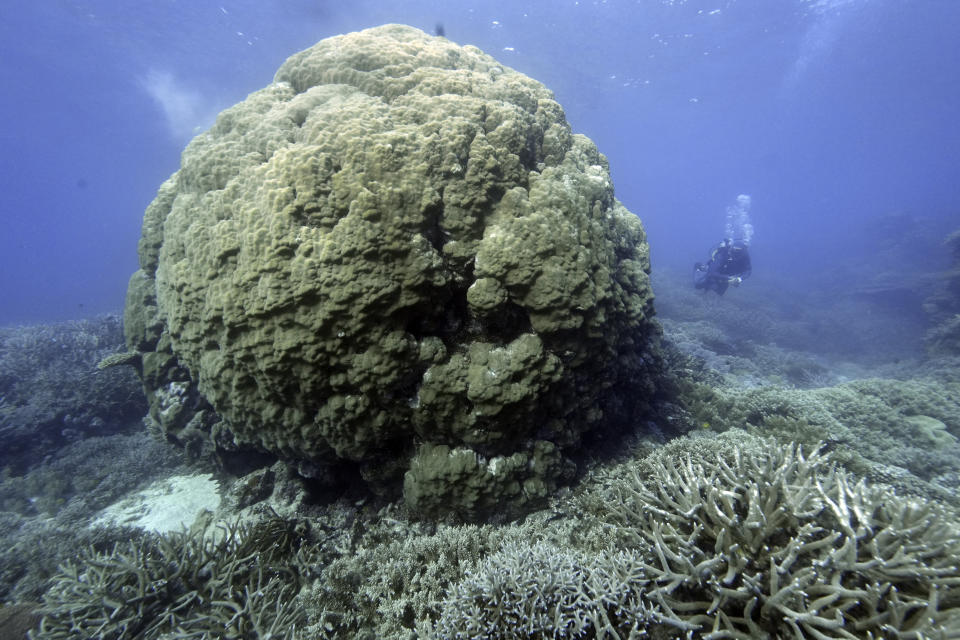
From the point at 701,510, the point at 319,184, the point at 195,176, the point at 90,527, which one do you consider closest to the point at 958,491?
the point at 701,510

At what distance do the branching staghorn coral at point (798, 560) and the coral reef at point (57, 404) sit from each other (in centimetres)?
1243

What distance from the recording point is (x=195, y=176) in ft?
17.1

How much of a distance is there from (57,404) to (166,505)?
6.91m

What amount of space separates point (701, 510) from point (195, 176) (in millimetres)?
6834

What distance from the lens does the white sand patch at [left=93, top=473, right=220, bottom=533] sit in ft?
19.4

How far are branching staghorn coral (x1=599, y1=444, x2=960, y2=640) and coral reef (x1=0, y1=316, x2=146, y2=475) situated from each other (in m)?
12.4

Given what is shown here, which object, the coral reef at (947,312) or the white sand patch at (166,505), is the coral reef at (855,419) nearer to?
the white sand patch at (166,505)

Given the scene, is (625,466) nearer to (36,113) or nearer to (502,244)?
(502,244)

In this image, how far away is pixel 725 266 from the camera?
59.6ft

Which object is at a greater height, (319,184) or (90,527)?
(319,184)

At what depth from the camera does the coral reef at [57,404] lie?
30.5ft

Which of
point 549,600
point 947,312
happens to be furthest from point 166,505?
point 947,312

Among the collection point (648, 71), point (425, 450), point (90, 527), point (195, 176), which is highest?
point (648, 71)

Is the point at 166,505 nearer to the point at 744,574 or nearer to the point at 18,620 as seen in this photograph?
the point at 18,620
